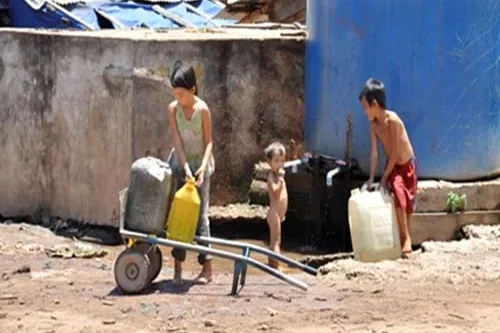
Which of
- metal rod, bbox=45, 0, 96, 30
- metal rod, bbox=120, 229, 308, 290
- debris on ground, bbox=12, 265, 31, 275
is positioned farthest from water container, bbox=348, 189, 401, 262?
metal rod, bbox=45, 0, 96, 30

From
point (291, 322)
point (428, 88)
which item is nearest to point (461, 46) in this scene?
point (428, 88)

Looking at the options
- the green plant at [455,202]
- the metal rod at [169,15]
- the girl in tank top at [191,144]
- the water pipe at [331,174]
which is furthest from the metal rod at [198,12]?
the girl in tank top at [191,144]

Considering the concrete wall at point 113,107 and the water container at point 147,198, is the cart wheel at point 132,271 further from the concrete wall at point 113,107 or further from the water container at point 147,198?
the concrete wall at point 113,107

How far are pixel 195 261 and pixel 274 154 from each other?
1.71 metres

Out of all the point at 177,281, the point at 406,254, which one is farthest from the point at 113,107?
the point at 406,254

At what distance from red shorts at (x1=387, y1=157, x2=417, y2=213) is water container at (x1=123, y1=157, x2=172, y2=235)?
6.97 ft

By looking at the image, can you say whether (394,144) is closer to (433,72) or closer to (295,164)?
(433,72)

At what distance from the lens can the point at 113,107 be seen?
37.0ft

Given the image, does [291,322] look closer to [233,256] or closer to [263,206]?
[233,256]

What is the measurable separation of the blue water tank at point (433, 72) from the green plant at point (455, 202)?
0.24 metres

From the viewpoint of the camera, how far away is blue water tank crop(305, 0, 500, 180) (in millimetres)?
9953

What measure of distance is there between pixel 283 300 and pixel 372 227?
1358 millimetres

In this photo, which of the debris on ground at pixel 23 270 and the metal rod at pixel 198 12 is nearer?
the debris on ground at pixel 23 270

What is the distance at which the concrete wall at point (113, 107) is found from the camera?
11.2 m
